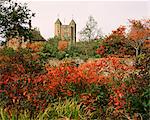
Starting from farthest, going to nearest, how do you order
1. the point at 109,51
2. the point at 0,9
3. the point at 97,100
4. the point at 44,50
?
the point at 44,50, the point at 109,51, the point at 0,9, the point at 97,100

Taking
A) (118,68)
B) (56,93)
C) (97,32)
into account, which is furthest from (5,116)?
(97,32)

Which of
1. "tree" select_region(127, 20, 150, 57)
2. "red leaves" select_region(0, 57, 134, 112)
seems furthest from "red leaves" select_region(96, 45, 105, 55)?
"red leaves" select_region(0, 57, 134, 112)

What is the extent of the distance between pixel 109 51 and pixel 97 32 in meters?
12.0

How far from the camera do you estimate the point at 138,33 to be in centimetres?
2973

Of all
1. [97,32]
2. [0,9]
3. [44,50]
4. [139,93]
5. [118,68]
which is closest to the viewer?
[139,93]

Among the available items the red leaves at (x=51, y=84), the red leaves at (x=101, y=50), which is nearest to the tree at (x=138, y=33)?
the red leaves at (x=101, y=50)

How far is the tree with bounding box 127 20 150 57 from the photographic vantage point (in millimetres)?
28812

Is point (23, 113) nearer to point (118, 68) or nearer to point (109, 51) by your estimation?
point (118, 68)

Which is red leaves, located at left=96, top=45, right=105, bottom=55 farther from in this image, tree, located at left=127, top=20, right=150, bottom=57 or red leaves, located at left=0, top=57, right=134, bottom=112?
red leaves, located at left=0, top=57, right=134, bottom=112

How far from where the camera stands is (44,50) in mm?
30797

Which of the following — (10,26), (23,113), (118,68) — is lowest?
(23,113)

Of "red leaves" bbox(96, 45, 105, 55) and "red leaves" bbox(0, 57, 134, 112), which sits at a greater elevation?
"red leaves" bbox(96, 45, 105, 55)

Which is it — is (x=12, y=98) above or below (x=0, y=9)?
below

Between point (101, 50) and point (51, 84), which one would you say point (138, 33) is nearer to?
point (101, 50)
